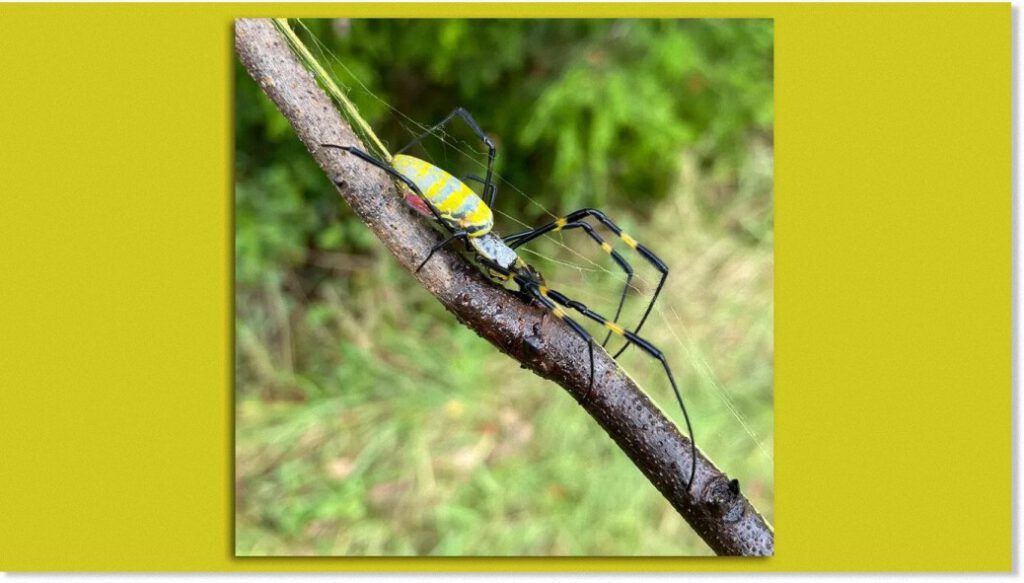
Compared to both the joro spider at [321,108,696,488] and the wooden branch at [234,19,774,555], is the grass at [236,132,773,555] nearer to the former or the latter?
the joro spider at [321,108,696,488]

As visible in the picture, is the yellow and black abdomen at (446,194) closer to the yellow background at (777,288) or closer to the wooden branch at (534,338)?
the wooden branch at (534,338)

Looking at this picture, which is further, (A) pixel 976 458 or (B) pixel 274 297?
(B) pixel 274 297

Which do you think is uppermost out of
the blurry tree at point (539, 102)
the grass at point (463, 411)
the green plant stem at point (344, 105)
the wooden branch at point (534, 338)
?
the blurry tree at point (539, 102)

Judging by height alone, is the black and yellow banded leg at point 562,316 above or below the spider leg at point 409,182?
below

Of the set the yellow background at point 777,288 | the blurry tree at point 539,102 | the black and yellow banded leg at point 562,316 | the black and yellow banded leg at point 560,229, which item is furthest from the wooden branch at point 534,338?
the blurry tree at point 539,102

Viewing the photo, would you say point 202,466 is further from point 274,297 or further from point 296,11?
point 274,297

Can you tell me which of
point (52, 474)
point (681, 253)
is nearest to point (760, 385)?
point (681, 253)

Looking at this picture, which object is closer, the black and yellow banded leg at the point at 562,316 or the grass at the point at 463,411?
the black and yellow banded leg at the point at 562,316

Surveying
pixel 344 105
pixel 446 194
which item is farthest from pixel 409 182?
pixel 344 105
